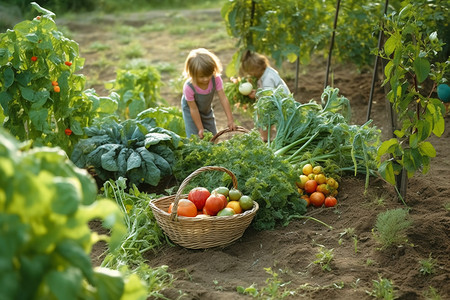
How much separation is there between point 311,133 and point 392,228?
147 centimetres

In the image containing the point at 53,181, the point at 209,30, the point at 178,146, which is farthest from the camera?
the point at 209,30

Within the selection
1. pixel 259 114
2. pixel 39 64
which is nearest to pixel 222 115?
pixel 259 114

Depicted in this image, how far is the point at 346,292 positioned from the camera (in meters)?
2.97

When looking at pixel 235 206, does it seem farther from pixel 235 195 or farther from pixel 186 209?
pixel 186 209

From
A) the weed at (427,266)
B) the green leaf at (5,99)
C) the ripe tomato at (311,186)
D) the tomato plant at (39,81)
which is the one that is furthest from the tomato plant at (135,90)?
the weed at (427,266)

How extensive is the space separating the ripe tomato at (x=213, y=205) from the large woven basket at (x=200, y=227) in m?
0.13

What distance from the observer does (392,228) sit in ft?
11.1

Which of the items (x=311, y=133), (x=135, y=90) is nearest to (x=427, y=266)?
(x=311, y=133)

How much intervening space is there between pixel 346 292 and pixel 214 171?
63.6 inches

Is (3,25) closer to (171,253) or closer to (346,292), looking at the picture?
(171,253)

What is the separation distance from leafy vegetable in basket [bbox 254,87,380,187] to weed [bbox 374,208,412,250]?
94cm

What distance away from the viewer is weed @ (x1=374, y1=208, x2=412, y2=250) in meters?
3.39

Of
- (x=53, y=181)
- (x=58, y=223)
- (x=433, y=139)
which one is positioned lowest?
(x=433, y=139)

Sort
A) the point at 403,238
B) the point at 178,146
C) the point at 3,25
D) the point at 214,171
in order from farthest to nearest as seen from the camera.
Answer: the point at 3,25 → the point at 178,146 → the point at 214,171 → the point at 403,238
